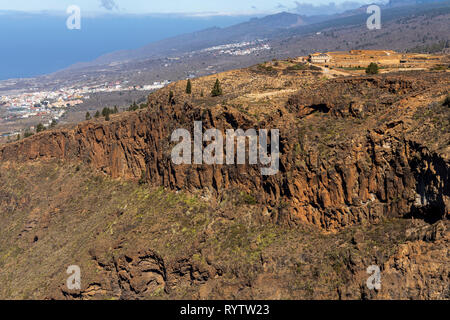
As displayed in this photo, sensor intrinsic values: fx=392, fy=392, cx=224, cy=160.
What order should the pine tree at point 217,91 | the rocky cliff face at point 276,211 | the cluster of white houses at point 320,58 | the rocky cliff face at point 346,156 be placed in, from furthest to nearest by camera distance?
the cluster of white houses at point 320,58 → the pine tree at point 217,91 → the rocky cliff face at point 346,156 → the rocky cliff face at point 276,211

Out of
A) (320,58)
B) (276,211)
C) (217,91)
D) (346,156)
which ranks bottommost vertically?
(276,211)

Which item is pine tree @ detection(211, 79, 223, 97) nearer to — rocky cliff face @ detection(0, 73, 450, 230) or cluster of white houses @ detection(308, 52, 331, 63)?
rocky cliff face @ detection(0, 73, 450, 230)

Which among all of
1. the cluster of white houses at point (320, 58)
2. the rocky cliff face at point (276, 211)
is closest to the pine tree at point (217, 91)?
the rocky cliff face at point (276, 211)

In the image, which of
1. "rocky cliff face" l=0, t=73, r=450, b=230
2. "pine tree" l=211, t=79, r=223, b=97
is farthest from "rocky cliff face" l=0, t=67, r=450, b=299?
"pine tree" l=211, t=79, r=223, b=97

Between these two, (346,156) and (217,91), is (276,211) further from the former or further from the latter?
(217,91)

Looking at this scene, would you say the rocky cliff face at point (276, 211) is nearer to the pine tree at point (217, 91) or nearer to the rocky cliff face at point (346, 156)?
the rocky cliff face at point (346, 156)

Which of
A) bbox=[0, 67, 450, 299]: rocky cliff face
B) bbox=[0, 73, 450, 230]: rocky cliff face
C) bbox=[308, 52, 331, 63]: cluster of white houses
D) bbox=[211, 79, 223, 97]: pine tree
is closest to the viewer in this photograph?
bbox=[0, 67, 450, 299]: rocky cliff face

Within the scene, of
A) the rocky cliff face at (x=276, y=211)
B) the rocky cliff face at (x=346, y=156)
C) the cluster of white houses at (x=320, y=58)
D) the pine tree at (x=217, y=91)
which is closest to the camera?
the rocky cliff face at (x=276, y=211)

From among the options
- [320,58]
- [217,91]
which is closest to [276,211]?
[217,91]

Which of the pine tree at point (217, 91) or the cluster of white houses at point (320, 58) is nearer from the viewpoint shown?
the pine tree at point (217, 91)

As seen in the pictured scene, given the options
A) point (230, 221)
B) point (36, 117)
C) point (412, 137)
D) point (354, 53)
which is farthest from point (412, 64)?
point (36, 117)
